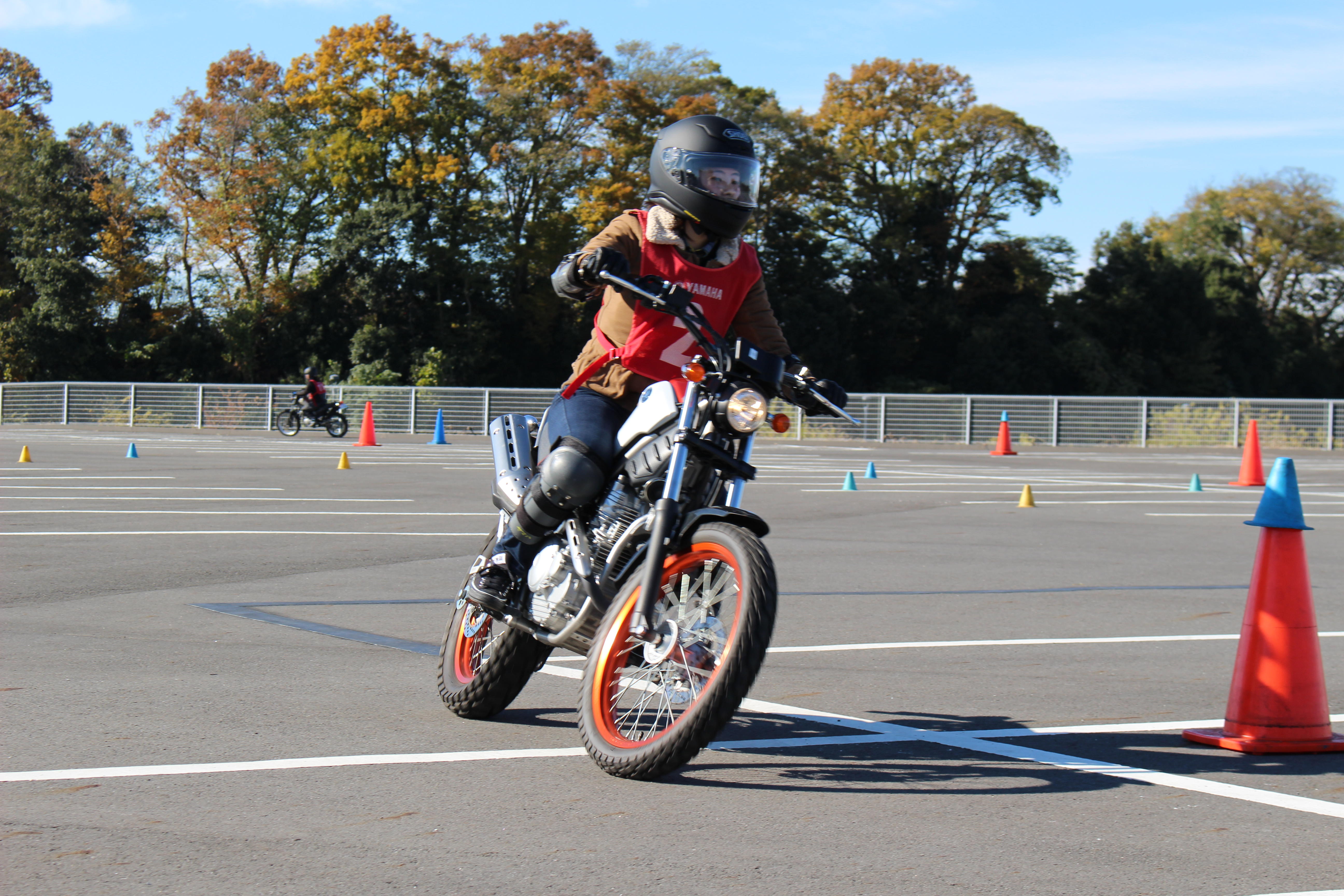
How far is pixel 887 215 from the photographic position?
62406 mm

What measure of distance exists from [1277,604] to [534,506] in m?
2.65

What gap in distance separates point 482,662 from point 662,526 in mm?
1164

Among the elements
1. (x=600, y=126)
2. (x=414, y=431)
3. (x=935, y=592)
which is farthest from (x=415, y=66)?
(x=935, y=592)

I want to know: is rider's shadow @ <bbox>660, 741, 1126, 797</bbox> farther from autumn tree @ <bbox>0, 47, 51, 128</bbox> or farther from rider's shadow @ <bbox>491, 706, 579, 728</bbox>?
autumn tree @ <bbox>0, 47, 51, 128</bbox>

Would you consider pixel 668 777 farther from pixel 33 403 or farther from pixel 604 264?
pixel 33 403

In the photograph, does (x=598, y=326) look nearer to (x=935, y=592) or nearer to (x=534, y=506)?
(x=534, y=506)

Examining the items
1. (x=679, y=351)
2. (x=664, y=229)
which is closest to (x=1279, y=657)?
(x=679, y=351)

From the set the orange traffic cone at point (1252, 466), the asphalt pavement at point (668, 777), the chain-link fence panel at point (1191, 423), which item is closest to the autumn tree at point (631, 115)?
the chain-link fence panel at point (1191, 423)

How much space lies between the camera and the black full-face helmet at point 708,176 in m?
4.62

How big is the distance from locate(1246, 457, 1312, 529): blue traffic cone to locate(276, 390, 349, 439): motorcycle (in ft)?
107

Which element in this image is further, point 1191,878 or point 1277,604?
point 1277,604

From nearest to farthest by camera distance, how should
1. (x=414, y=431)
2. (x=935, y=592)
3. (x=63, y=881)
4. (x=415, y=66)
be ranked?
(x=63, y=881) → (x=935, y=592) → (x=414, y=431) → (x=415, y=66)

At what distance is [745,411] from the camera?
4.17 metres

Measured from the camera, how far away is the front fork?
4191 mm
